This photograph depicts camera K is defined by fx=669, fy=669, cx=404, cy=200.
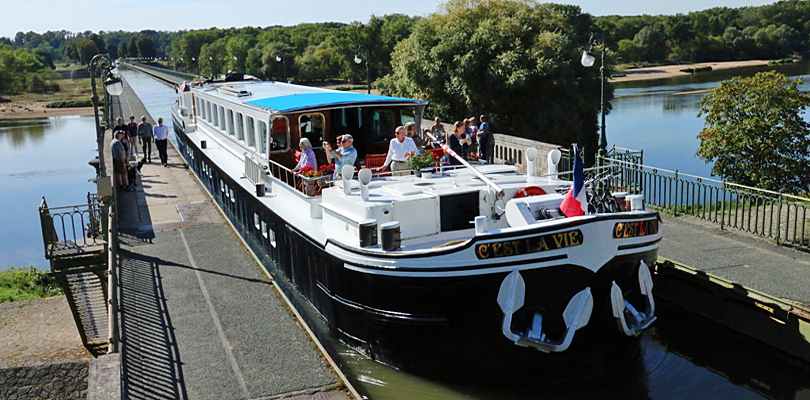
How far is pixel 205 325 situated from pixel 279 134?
14.8 feet

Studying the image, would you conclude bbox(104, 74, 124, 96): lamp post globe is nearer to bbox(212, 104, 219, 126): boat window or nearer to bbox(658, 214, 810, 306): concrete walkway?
bbox(212, 104, 219, 126): boat window

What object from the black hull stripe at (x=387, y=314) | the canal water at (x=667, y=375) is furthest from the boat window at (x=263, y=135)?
the black hull stripe at (x=387, y=314)

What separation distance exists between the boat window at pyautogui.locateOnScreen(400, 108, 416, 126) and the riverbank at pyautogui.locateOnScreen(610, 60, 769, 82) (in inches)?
2942

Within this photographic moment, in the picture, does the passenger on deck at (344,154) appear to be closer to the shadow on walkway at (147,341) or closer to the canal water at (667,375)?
the canal water at (667,375)

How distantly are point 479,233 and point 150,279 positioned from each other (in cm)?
689

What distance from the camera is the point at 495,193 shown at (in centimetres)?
984

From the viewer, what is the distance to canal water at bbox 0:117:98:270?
24.5m

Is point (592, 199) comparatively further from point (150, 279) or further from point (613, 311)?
point (150, 279)

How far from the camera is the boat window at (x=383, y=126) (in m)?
13.7

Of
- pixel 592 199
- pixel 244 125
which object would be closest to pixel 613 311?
pixel 592 199

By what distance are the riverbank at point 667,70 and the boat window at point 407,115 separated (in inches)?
2942

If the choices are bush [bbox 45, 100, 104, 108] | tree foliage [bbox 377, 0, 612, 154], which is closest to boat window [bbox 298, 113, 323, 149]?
tree foliage [bbox 377, 0, 612, 154]

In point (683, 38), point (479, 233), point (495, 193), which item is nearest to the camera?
point (479, 233)

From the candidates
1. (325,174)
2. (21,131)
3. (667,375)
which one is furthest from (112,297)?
(21,131)
